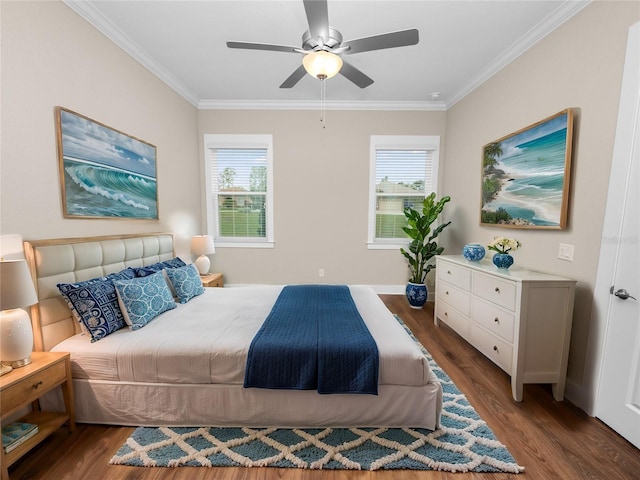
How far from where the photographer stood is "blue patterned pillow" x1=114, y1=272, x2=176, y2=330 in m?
1.88

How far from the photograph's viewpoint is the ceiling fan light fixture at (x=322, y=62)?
1.86m

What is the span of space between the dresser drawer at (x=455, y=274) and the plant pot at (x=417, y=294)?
0.59m

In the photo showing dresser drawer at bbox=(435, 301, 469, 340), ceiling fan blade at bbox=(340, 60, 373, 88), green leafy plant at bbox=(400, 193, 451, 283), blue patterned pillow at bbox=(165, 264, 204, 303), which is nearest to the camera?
ceiling fan blade at bbox=(340, 60, 373, 88)

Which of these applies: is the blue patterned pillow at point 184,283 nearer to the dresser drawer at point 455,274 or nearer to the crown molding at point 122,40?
the crown molding at point 122,40

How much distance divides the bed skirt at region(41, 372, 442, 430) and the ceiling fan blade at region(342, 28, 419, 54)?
7.43ft

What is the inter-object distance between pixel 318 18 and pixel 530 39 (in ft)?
6.64

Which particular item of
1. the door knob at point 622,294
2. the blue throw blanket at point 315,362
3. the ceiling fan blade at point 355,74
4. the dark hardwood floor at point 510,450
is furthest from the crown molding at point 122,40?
the door knob at point 622,294

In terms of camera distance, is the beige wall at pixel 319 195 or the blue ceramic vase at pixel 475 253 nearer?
the blue ceramic vase at pixel 475 253

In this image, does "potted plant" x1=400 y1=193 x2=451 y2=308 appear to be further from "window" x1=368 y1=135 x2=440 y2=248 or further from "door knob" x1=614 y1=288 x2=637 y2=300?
"door knob" x1=614 y1=288 x2=637 y2=300

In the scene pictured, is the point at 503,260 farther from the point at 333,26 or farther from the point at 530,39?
the point at 333,26

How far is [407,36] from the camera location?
70.2 inches

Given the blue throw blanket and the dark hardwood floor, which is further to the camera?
the blue throw blanket

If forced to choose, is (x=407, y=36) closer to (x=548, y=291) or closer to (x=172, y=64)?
(x=548, y=291)

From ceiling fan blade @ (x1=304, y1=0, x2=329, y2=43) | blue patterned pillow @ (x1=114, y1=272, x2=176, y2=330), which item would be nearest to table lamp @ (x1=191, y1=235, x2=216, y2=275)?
blue patterned pillow @ (x1=114, y1=272, x2=176, y2=330)
